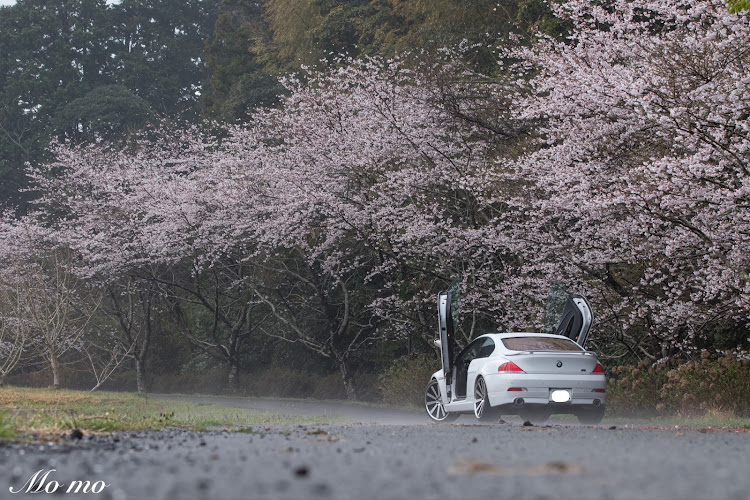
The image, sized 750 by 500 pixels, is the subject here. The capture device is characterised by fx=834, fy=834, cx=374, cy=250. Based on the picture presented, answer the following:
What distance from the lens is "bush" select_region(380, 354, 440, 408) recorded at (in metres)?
21.4

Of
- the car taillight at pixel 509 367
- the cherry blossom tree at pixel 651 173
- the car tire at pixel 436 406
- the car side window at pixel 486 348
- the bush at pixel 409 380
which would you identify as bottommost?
the bush at pixel 409 380

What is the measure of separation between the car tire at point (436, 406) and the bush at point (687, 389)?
4008mm

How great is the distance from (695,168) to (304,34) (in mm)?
29374

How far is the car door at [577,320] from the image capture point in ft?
43.7

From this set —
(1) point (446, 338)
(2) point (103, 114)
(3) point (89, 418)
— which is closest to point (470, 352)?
(1) point (446, 338)

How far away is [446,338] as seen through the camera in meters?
13.2

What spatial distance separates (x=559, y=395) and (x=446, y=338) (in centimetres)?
227

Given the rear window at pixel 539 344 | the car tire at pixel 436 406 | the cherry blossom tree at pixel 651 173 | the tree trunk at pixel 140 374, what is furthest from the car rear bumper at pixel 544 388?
the tree trunk at pixel 140 374

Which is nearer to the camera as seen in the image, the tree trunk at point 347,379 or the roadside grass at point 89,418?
the roadside grass at point 89,418

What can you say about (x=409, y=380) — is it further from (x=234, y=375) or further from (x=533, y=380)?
(x=234, y=375)

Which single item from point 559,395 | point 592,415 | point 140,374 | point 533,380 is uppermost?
point 533,380

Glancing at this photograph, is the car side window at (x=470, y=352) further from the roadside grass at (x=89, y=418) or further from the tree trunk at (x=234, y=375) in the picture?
the tree trunk at (x=234, y=375)

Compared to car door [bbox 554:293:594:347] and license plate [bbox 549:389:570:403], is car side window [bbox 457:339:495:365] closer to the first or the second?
car door [bbox 554:293:594:347]

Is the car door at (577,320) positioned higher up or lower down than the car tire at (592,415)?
higher up
